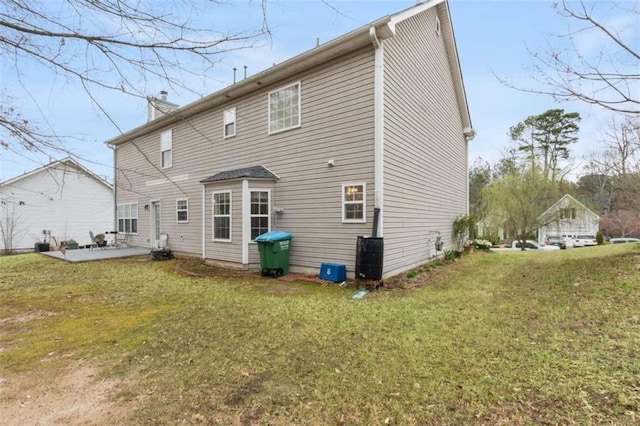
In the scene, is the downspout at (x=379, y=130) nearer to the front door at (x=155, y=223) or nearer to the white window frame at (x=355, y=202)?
the white window frame at (x=355, y=202)

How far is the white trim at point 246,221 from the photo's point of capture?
29.6ft

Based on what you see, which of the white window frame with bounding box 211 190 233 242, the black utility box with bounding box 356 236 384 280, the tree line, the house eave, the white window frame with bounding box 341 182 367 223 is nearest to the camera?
the black utility box with bounding box 356 236 384 280

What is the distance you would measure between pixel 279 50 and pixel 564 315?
5.34 meters

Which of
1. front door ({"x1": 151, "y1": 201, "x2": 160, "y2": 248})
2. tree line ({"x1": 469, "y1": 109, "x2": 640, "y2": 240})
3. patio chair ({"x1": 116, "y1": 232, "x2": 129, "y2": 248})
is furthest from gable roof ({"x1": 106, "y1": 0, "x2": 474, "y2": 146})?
tree line ({"x1": 469, "y1": 109, "x2": 640, "y2": 240})

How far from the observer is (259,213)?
9266 millimetres

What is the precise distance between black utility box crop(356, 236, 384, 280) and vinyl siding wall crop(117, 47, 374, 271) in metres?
0.72

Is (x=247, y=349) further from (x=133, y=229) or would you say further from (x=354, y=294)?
(x=133, y=229)

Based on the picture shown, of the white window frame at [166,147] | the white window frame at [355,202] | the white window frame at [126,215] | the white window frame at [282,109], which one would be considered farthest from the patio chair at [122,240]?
the white window frame at [355,202]

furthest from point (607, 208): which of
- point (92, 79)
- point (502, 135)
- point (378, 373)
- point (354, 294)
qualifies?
point (92, 79)

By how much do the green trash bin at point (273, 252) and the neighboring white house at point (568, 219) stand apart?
25.3 metres

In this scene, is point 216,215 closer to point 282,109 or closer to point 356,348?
point 282,109

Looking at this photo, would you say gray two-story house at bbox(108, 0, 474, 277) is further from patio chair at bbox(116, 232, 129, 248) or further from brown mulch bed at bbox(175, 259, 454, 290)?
patio chair at bbox(116, 232, 129, 248)

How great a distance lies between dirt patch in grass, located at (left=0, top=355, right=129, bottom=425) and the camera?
2.51m

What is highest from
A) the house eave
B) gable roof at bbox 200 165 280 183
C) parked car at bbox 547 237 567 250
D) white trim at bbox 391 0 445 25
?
white trim at bbox 391 0 445 25
